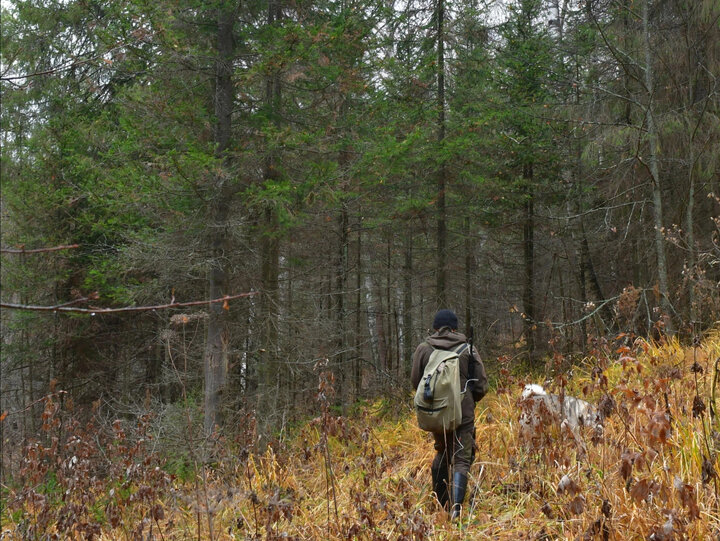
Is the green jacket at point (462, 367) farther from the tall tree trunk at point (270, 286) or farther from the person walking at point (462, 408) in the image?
the tall tree trunk at point (270, 286)

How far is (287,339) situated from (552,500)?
6.44 meters

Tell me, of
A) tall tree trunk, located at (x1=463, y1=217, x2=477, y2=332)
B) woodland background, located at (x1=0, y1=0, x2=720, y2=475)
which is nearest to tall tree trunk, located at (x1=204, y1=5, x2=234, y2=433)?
woodland background, located at (x1=0, y1=0, x2=720, y2=475)

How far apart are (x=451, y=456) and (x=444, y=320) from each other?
1.15m

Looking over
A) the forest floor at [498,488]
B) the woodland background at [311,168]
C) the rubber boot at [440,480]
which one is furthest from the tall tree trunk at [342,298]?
the rubber boot at [440,480]

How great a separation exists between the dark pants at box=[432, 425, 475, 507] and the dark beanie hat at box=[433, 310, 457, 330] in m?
0.87

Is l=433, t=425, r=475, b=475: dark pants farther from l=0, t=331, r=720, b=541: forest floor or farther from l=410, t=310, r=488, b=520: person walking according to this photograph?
l=0, t=331, r=720, b=541: forest floor

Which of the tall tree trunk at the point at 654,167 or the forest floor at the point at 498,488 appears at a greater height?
the tall tree trunk at the point at 654,167

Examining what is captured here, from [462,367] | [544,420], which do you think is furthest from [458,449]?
[544,420]

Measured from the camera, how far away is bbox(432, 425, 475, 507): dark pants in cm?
434

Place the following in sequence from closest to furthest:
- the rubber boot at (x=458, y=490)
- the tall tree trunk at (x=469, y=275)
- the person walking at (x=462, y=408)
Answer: the rubber boot at (x=458, y=490) → the person walking at (x=462, y=408) → the tall tree trunk at (x=469, y=275)

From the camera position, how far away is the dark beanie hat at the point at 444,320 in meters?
4.67

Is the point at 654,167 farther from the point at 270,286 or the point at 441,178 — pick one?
the point at 270,286

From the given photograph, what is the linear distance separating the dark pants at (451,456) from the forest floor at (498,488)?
13cm

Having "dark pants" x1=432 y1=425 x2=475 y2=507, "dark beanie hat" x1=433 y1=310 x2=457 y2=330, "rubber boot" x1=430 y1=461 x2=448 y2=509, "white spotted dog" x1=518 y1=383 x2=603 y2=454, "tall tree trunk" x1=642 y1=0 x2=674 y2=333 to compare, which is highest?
"tall tree trunk" x1=642 y1=0 x2=674 y2=333
